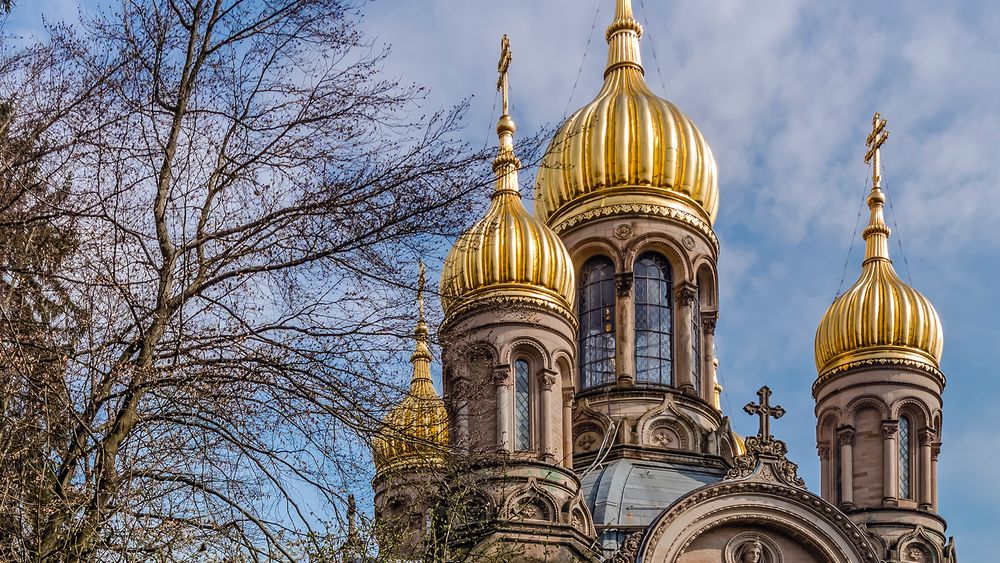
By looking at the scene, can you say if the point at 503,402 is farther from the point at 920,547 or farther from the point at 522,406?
the point at 920,547

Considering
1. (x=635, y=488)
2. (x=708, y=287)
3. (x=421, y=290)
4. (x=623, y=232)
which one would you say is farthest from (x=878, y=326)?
(x=421, y=290)

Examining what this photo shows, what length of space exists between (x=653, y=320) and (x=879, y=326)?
3.99 metres

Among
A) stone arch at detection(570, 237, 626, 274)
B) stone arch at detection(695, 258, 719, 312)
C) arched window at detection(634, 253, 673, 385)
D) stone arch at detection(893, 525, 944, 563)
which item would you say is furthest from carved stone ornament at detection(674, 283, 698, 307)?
stone arch at detection(893, 525, 944, 563)

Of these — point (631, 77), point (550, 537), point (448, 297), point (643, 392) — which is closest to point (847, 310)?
point (643, 392)

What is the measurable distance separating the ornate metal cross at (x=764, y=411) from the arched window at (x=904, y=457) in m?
4.74

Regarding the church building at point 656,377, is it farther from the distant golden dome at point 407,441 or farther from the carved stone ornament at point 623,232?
the distant golden dome at point 407,441

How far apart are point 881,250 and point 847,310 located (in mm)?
1641

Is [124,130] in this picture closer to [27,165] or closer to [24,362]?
[27,165]

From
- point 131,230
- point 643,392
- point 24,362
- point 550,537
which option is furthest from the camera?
point 643,392

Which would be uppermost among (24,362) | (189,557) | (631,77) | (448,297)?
(631,77)

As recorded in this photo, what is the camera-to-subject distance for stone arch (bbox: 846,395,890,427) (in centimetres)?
2875

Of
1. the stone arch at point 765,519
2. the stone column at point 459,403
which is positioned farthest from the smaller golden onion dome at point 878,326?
the stone column at point 459,403

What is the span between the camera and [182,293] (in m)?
10.1

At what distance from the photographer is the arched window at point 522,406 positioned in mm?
25172
